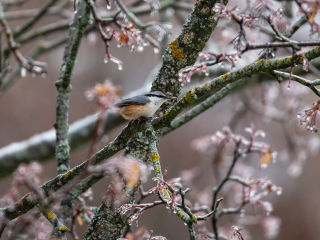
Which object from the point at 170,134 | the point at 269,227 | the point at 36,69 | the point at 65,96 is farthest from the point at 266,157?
the point at 170,134

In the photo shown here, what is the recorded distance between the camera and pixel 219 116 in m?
5.78

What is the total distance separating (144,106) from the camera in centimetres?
124

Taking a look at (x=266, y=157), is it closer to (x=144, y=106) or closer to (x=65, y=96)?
(x=144, y=106)

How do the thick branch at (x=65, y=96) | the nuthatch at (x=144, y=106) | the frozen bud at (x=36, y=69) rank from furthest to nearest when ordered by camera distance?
the frozen bud at (x=36, y=69) → the thick branch at (x=65, y=96) → the nuthatch at (x=144, y=106)

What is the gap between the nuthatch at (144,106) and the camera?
1.24 metres

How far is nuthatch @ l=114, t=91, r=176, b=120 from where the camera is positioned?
1244 mm

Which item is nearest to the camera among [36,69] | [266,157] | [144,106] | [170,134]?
[144,106]

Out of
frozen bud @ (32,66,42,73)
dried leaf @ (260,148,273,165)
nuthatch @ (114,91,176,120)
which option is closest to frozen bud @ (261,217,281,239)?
dried leaf @ (260,148,273,165)

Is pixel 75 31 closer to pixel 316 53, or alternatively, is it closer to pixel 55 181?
pixel 55 181

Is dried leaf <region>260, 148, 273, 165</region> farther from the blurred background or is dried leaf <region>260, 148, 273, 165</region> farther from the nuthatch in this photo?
the blurred background

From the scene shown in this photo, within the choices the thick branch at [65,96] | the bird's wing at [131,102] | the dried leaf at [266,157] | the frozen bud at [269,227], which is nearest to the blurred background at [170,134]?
the frozen bud at [269,227]

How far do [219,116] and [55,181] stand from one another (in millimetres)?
4840

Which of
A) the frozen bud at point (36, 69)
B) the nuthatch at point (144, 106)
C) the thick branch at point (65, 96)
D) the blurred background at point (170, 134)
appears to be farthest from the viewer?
the blurred background at point (170, 134)

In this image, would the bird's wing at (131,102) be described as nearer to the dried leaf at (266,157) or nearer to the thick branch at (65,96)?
the thick branch at (65,96)
